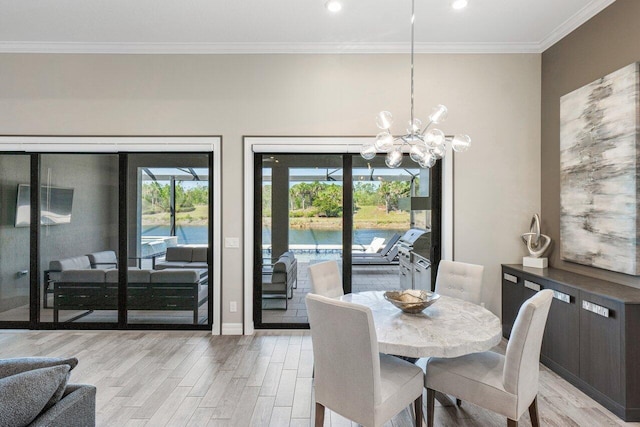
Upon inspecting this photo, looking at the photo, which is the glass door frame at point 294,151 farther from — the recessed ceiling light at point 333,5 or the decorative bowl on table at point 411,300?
the decorative bowl on table at point 411,300

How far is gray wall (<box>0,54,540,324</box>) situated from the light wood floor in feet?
2.38

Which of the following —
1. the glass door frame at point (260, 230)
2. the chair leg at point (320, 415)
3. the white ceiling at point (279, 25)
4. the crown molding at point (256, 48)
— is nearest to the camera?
the chair leg at point (320, 415)

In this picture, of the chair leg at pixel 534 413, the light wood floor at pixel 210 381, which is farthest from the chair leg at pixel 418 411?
the chair leg at pixel 534 413

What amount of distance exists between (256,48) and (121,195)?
231cm

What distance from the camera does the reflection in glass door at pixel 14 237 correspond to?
4.04 metres

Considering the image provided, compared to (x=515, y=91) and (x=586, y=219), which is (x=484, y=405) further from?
(x=515, y=91)

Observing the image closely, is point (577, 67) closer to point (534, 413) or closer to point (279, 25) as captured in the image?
point (279, 25)

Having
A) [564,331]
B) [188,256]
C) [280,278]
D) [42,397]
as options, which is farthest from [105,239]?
[564,331]

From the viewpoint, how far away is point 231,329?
12.9 feet

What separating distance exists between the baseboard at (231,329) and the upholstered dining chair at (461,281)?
7.41ft

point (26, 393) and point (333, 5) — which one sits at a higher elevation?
point (333, 5)

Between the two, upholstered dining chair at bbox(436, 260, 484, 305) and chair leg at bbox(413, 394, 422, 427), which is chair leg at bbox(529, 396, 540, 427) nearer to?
chair leg at bbox(413, 394, 422, 427)

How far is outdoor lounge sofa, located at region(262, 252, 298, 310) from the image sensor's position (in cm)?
411

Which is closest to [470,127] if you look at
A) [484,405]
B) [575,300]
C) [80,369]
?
[575,300]
